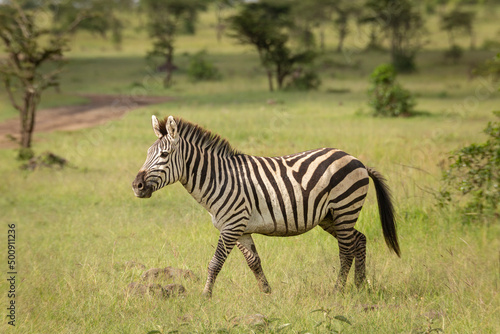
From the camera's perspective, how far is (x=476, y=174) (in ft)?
24.4

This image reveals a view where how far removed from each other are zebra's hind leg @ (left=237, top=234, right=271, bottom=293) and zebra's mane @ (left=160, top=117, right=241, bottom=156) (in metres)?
0.75

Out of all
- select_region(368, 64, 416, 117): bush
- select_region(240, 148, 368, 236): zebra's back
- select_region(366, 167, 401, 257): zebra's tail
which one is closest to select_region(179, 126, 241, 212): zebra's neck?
select_region(240, 148, 368, 236): zebra's back

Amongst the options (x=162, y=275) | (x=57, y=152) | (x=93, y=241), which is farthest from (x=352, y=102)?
(x=162, y=275)

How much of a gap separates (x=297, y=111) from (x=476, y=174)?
41.1 feet

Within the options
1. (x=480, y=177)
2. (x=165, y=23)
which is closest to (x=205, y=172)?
(x=480, y=177)

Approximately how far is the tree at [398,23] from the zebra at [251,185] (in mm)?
31468

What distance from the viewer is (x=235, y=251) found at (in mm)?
6426

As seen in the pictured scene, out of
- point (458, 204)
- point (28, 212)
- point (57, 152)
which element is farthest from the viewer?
point (57, 152)

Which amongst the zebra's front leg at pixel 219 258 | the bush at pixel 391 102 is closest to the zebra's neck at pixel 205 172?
the zebra's front leg at pixel 219 258

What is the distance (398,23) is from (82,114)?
82.7 feet

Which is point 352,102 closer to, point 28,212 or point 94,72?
point 28,212

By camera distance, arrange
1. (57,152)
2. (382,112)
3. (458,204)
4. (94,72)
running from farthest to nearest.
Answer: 1. (94,72)
2. (382,112)
3. (57,152)
4. (458,204)

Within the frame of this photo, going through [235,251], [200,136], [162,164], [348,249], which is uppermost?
[200,136]

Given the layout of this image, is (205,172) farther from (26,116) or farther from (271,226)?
(26,116)
